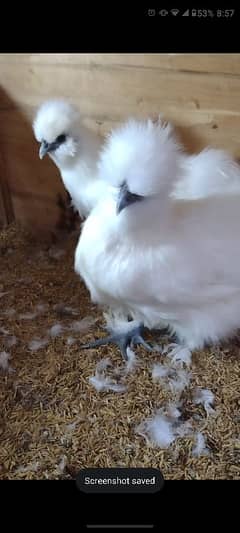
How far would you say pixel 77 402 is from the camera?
3.88ft

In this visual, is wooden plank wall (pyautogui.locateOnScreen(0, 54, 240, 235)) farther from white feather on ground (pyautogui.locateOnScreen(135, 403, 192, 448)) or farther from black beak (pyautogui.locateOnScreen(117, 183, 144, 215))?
white feather on ground (pyautogui.locateOnScreen(135, 403, 192, 448))

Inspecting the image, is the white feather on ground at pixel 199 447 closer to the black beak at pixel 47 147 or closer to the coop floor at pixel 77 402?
the coop floor at pixel 77 402

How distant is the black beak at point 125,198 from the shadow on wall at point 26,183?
26.7 inches

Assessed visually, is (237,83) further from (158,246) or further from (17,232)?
(17,232)

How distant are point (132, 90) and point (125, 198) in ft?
1.56

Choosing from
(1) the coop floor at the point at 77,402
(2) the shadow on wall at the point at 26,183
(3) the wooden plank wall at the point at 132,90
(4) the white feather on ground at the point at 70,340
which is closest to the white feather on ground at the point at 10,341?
(1) the coop floor at the point at 77,402

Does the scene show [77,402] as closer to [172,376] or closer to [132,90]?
[172,376]

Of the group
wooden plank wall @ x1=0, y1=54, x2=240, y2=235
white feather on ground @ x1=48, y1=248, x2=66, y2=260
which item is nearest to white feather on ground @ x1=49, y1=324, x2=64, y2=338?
white feather on ground @ x1=48, y1=248, x2=66, y2=260

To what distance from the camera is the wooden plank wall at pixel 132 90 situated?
1.20m

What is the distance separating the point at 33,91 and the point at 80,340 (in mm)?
745

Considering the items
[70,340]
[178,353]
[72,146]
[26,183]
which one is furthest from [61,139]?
[178,353]
